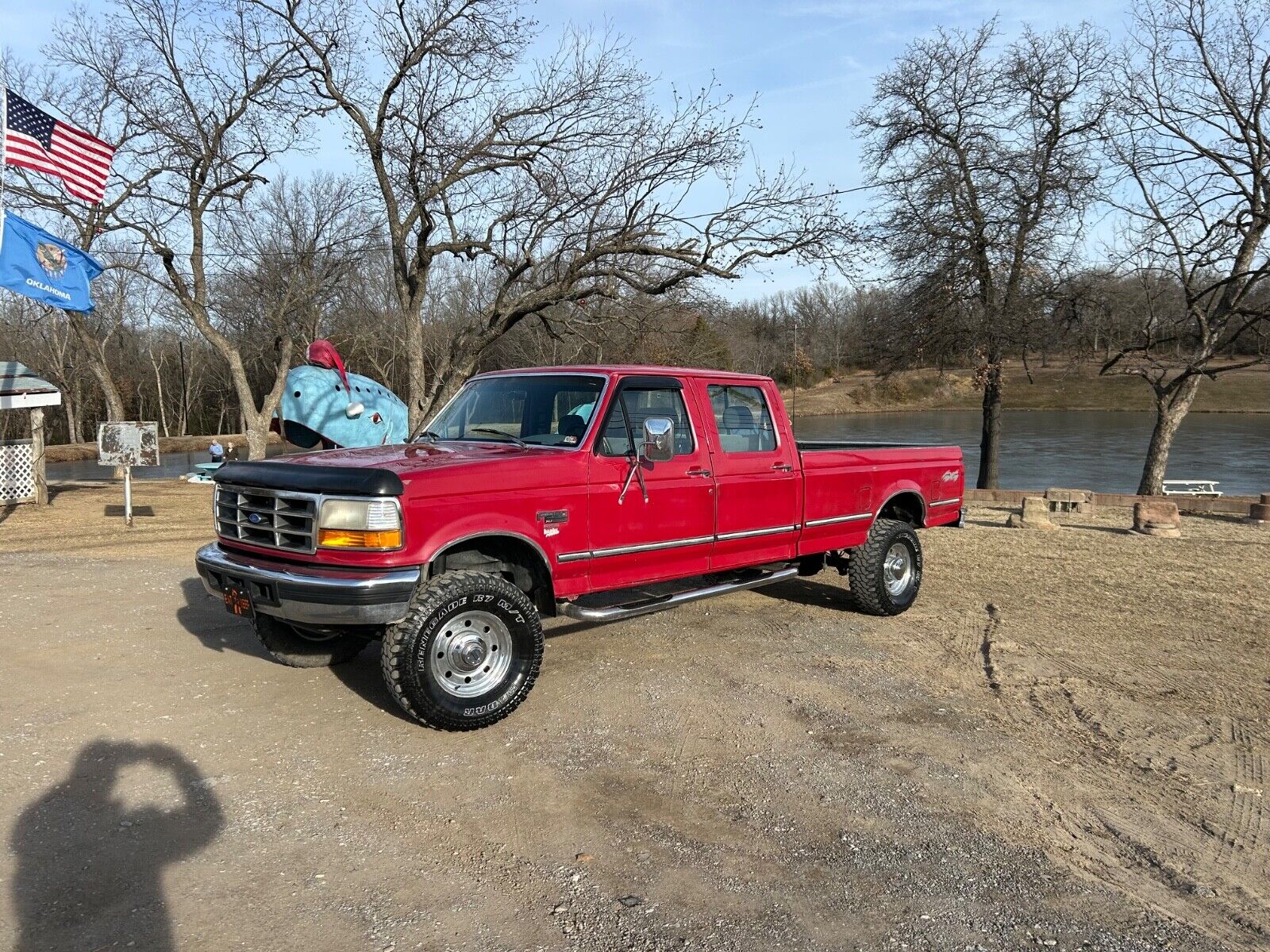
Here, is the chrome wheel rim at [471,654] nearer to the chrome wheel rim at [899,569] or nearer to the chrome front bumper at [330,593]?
the chrome front bumper at [330,593]

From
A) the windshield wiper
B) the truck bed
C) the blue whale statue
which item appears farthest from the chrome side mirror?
the blue whale statue

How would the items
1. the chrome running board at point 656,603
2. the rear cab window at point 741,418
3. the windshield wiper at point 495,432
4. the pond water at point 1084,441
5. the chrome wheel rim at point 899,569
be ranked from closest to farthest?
the chrome running board at point 656,603
the windshield wiper at point 495,432
the rear cab window at point 741,418
the chrome wheel rim at point 899,569
the pond water at point 1084,441

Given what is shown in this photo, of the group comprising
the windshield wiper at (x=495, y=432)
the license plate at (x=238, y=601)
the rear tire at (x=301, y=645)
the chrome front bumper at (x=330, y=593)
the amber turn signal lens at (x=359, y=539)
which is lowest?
the rear tire at (x=301, y=645)

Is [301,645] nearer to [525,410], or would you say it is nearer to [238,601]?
[238,601]

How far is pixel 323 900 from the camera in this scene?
127 inches

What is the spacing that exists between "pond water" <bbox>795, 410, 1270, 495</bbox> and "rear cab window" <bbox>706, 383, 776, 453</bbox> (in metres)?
14.5

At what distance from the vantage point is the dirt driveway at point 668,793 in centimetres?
314

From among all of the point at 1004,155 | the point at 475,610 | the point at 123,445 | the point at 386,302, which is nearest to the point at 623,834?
the point at 475,610

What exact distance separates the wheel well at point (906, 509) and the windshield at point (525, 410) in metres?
3.22

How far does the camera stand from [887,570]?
752 cm

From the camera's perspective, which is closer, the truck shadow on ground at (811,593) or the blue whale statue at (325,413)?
the truck shadow on ground at (811,593)

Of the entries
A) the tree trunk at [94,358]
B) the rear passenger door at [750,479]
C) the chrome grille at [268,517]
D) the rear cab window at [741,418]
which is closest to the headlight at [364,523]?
the chrome grille at [268,517]

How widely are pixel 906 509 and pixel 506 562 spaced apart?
13.7ft

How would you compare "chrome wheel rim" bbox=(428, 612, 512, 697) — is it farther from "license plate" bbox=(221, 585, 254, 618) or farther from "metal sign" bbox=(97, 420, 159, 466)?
"metal sign" bbox=(97, 420, 159, 466)
